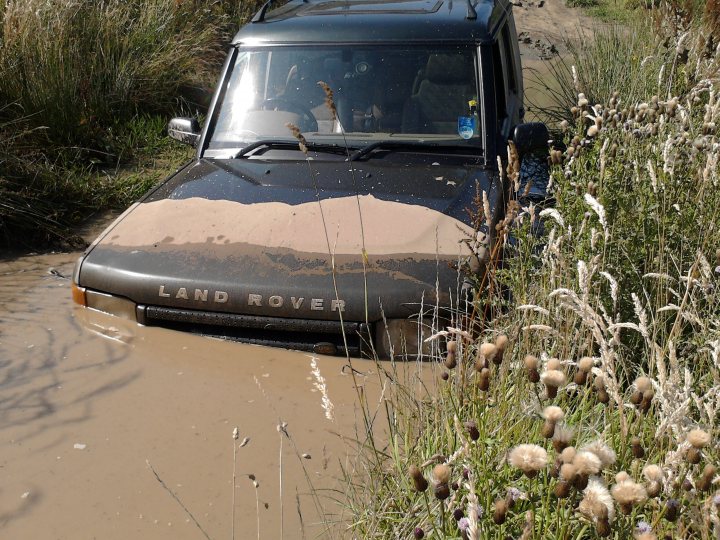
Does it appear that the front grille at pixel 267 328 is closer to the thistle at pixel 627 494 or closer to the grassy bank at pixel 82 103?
the thistle at pixel 627 494

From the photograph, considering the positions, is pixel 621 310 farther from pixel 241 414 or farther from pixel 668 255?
pixel 241 414

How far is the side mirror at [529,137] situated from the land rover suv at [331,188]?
0.04ft

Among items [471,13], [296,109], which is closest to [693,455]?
[296,109]

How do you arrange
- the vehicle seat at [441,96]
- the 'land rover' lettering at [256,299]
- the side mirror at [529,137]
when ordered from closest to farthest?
the 'land rover' lettering at [256,299] → the side mirror at [529,137] → the vehicle seat at [441,96]

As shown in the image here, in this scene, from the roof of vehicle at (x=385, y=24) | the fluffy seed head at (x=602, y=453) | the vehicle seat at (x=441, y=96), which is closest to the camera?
the fluffy seed head at (x=602, y=453)

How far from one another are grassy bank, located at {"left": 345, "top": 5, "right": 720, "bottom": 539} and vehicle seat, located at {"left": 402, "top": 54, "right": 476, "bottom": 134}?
766 mm

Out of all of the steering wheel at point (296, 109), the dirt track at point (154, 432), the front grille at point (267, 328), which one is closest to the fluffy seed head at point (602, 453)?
the dirt track at point (154, 432)

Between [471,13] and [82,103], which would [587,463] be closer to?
[471,13]

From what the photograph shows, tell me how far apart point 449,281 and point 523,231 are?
39 centimetres

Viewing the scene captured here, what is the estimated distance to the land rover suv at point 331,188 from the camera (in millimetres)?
3506

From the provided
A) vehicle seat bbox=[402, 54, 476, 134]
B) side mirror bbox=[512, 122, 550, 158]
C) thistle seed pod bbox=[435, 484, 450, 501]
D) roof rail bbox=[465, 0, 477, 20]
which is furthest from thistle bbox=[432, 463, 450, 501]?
roof rail bbox=[465, 0, 477, 20]

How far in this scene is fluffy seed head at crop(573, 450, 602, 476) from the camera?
158cm

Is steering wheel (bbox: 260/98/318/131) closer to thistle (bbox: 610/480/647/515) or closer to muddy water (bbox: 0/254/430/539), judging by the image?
muddy water (bbox: 0/254/430/539)

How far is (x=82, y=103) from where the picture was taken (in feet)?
25.2
